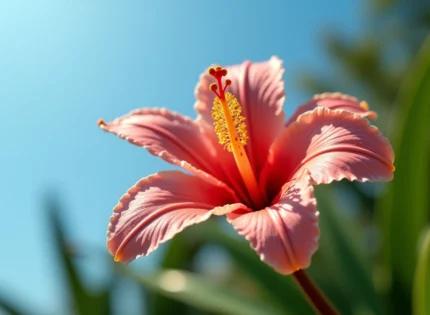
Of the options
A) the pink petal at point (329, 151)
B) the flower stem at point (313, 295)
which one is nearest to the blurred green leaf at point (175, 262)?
the pink petal at point (329, 151)

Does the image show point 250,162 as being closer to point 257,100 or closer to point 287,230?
point 257,100

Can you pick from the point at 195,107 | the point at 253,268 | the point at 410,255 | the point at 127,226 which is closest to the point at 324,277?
the point at 253,268

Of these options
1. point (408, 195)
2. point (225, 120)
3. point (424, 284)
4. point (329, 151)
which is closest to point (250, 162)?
point (225, 120)

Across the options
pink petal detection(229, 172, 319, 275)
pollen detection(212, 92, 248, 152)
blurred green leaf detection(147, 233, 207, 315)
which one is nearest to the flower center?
pollen detection(212, 92, 248, 152)

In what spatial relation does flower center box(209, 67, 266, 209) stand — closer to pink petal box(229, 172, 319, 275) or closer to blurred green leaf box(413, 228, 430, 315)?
pink petal box(229, 172, 319, 275)

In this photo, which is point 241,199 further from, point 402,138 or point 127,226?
point 402,138

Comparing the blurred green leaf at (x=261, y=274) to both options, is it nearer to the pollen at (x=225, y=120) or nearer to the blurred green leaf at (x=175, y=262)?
the blurred green leaf at (x=175, y=262)
